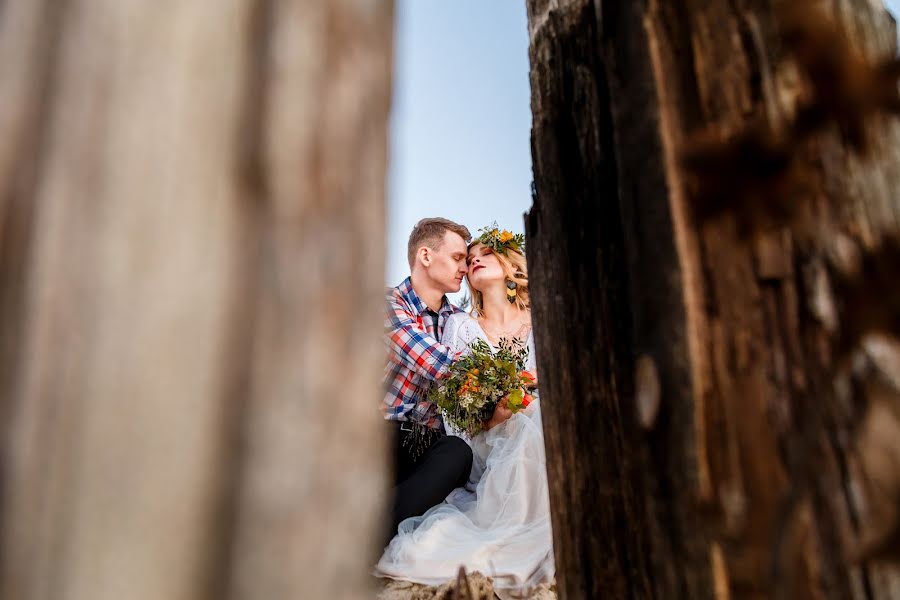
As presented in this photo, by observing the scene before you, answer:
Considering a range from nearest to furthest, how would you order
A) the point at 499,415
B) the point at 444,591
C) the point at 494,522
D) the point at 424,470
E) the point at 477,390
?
1. the point at 444,591
2. the point at 494,522
3. the point at 424,470
4. the point at 477,390
5. the point at 499,415

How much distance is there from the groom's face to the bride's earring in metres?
0.31

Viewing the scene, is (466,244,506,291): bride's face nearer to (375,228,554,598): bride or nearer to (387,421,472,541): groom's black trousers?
(375,228,554,598): bride

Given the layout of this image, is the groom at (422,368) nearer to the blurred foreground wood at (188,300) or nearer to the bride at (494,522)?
the bride at (494,522)

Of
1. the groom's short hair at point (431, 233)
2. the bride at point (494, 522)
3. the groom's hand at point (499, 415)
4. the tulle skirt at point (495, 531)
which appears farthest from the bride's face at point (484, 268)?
the tulle skirt at point (495, 531)

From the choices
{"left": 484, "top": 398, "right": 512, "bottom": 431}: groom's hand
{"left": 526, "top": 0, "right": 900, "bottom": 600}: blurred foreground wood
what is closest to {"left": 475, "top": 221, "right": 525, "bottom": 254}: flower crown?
{"left": 484, "top": 398, "right": 512, "bottom": 431}: groom's hand

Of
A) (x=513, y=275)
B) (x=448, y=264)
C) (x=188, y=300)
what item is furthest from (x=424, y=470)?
(x=188, y=300)

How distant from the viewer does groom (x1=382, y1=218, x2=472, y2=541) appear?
3021mm

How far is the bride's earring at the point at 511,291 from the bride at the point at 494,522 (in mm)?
324

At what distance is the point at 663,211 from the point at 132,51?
1.54 ft

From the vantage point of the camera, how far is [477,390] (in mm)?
3217

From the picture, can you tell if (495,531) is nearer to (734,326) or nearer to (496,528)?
(496,528)

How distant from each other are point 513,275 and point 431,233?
23.9 inches

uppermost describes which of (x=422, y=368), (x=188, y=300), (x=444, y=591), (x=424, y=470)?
(x=422, y=368)

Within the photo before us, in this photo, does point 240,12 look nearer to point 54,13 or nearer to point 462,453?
point 54,13
